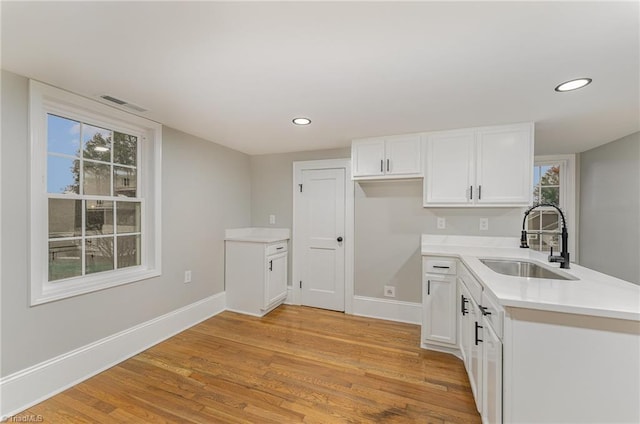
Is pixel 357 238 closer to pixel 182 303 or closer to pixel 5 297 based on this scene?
pixel 182 303

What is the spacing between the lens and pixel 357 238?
346 cm

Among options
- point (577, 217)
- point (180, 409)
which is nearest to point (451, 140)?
point (577, 217)

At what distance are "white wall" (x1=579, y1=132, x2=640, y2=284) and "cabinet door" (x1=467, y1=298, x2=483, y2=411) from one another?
2491 millimetres

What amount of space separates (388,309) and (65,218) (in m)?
3.29

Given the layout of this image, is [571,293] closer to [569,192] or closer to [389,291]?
[389,291]

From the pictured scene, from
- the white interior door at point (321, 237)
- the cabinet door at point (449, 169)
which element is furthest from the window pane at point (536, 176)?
the white interior door at point (321, 237)

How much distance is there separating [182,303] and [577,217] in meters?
5.38

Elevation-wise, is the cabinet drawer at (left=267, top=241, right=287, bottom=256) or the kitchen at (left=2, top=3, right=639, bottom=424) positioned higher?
the kitchen at (left=2, top=3, right=639, bottom=424)

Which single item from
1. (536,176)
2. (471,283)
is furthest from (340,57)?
(536,176)

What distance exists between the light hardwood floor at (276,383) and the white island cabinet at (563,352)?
23.9 inches

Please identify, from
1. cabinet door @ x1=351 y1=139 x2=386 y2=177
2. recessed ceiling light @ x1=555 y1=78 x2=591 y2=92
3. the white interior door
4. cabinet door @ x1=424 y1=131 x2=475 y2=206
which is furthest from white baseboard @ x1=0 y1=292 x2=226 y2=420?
recessed ceiling light @ x1=555 y1=78 x2=591 y2=92

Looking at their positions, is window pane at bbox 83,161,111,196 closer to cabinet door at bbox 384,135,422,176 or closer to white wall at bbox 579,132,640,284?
cabinet door at bbox 384,135,422,176

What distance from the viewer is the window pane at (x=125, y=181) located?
2459mm

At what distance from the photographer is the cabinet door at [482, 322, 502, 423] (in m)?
1.31
